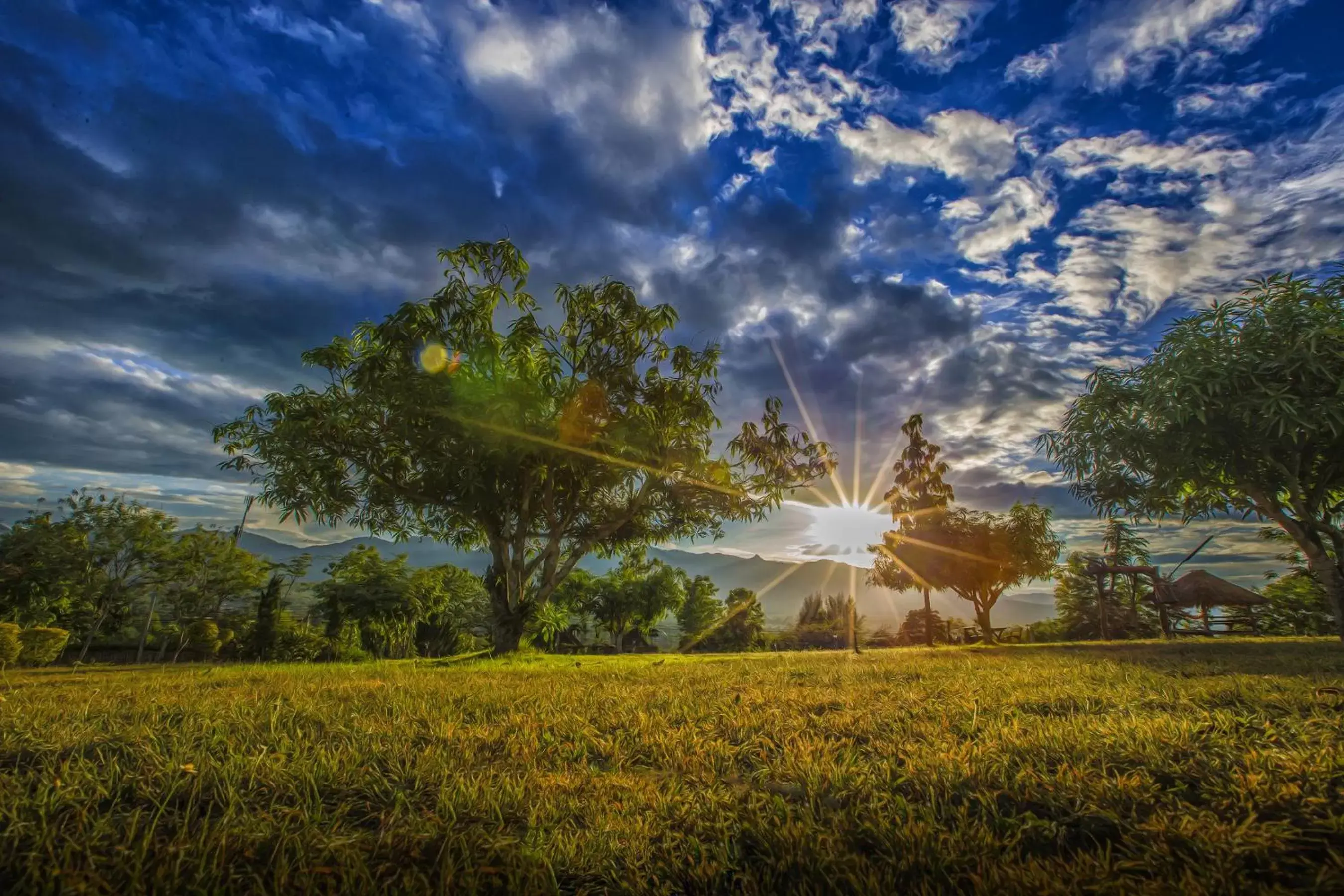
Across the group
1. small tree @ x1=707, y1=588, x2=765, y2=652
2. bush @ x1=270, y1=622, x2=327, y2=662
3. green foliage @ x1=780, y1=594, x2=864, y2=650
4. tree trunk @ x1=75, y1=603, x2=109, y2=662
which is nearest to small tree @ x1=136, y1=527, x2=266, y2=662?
tree trunk @ x1=75, y1=603, x2=109, y2=662

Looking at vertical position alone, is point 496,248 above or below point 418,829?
above

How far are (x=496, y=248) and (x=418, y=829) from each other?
54.2ft

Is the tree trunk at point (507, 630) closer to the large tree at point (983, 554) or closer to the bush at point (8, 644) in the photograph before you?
the bush at point (8, 644)

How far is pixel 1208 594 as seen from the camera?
32.3m

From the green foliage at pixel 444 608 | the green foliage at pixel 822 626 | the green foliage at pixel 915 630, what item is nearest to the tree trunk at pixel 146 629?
the green foliage at pixel 444 608

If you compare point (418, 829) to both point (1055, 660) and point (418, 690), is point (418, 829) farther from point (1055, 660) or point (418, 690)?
point (1055, 660)

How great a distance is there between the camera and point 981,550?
32.8m

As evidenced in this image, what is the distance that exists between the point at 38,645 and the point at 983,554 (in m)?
40.6

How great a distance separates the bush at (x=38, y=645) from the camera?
53.0 ft

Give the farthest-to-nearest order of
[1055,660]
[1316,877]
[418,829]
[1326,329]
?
[1326,329] → [1055,660] → [418,829] → [1316,877]

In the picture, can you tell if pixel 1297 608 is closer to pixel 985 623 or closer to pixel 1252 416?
pixel 985 623

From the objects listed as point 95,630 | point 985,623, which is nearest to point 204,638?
point 95,630

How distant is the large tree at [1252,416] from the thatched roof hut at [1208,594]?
18.3 m

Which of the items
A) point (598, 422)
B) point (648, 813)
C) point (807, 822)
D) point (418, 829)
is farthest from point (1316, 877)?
point (598, 422)
